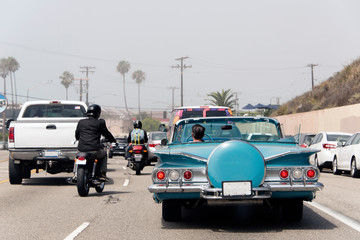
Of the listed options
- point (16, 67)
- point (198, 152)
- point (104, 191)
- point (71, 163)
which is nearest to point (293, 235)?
point (198, 152)

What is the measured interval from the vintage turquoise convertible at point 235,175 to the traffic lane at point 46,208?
1556 mm

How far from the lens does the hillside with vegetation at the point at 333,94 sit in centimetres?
4572

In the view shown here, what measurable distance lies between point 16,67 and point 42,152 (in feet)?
395

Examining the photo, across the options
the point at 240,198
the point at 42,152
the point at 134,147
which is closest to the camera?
the point at 240,198

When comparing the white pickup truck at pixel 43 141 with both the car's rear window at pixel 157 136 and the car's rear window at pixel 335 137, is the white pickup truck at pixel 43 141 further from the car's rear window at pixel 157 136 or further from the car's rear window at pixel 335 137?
the car's rear window at pixel 157 136

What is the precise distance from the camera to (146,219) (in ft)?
30.7

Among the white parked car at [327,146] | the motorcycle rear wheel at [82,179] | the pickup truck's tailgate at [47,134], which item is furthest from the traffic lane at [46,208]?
the white parked car at [327,146]

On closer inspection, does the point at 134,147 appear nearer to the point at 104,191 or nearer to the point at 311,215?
the point at 104,191

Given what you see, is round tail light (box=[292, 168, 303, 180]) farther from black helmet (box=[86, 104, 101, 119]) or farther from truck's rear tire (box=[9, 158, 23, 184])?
truck's rear tire (box=[9, 158, 23, 184])

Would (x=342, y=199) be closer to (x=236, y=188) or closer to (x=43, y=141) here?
(x=236, y=188)

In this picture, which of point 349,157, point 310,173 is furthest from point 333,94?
point 310,173

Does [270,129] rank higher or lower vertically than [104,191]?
higher

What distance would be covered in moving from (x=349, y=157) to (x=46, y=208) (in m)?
12.9

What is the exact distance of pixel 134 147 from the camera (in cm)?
1964
